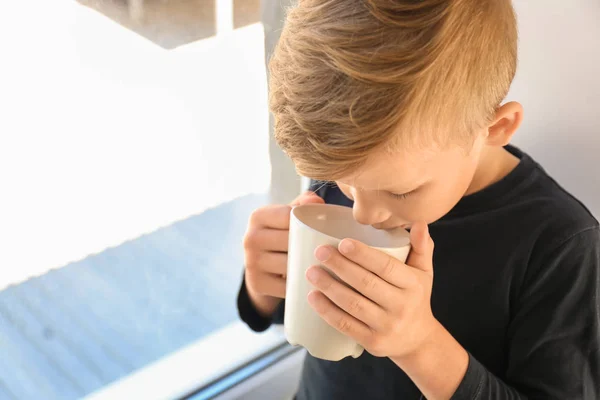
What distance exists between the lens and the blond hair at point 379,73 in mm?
444

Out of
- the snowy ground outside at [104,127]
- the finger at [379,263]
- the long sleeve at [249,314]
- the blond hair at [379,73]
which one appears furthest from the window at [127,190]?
the finger at [379,263]

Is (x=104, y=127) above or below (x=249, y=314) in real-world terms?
above

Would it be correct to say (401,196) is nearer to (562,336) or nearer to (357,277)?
(357,277)

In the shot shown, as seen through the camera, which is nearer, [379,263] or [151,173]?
[379,263]

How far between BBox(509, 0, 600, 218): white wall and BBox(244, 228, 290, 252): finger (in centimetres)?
33

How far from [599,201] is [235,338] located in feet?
2.06

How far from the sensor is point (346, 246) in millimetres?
480

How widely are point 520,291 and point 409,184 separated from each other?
22cm

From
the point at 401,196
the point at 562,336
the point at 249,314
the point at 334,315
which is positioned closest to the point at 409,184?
the point at 401,196

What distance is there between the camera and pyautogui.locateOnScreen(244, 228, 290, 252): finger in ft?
2.17

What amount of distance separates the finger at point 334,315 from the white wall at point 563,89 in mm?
346

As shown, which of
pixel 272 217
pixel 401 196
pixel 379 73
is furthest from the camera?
pixel 272 217

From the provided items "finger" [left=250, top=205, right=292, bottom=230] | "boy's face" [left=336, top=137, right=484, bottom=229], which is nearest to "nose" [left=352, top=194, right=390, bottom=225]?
"boy's face" [left=336, top=137, right=484, bottom=229]

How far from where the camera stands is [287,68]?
491mm
